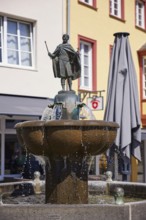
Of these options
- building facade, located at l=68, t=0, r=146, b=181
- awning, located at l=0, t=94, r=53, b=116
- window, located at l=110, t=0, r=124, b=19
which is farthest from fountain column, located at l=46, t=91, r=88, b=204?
window, located at l=110, t=0, r=124, b=19

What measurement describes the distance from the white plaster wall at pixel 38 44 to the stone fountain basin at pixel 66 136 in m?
8.56

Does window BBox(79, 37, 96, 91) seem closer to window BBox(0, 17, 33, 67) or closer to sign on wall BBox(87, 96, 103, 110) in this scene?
window BBox(0, 17, 33, 67)

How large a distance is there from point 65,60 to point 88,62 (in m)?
9.98

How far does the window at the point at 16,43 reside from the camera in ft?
52.3

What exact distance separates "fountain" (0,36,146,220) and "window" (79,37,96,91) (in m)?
11.1

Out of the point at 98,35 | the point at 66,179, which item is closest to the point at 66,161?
the point at 66,179

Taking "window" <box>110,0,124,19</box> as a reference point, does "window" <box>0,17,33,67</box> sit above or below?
below

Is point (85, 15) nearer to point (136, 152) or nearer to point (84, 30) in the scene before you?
point (84, 30)

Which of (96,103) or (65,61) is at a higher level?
(65,61)

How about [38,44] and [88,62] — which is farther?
[88,62]

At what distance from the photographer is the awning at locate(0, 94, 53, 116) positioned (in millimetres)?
14247

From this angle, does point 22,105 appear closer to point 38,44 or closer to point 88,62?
point 38,44

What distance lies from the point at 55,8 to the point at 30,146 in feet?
35.7

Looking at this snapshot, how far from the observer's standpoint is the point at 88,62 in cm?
1922
